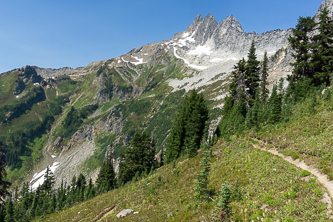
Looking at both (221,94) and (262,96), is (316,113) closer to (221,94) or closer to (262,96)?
(262,96)

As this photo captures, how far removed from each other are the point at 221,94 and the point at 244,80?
105 metres

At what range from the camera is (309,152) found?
1745 centimetres

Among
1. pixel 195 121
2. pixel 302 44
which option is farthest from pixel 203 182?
pixel 302 44

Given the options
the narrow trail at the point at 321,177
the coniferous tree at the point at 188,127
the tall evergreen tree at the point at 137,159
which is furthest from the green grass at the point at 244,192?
the tall evergreen tree at the point at 137,159

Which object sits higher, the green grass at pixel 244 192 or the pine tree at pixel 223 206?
the pine tree at pixel 223 206

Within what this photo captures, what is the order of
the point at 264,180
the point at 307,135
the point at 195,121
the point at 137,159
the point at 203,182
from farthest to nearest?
the point at 137,159
the point at 195,121
the point at 307,135
the point at 203,182
the point at 264,180

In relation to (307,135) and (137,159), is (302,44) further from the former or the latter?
(137,159)

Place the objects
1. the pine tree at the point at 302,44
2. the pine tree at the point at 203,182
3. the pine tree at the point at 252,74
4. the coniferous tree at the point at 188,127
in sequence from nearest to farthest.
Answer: the pine tree at the point at 203,182 < the pine tree at the point at 302,44 < the coniferous tree at the point at 188,127 < the pine tree at the point at 252,74

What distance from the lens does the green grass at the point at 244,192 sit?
11.5m

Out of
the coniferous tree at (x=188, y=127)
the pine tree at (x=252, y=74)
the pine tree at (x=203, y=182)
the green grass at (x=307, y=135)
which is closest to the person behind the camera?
the green grass at (x=307, y=135)

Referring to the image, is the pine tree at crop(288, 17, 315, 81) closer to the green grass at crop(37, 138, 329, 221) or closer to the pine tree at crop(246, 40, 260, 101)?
the pine tree at crop(246, 40, 260, 101)

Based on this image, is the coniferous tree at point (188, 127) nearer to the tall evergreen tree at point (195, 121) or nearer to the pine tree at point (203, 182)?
the tall evergreen tree at point (195, 121)

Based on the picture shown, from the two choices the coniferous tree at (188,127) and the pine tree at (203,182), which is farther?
the coniferous tree at (188,127)

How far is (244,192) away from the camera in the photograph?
1538cm
